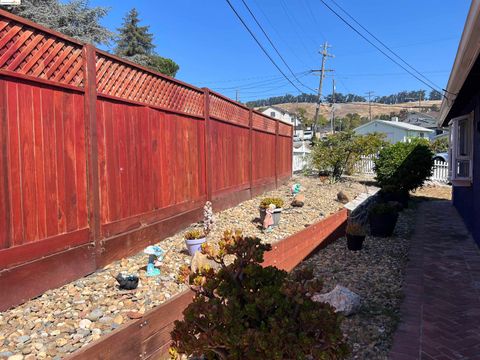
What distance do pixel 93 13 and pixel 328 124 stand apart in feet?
249

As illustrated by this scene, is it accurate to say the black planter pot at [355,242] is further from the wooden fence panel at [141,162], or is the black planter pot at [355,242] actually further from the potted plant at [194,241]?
the wooden fence panel at [141,162]

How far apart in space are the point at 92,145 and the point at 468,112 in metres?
7.36

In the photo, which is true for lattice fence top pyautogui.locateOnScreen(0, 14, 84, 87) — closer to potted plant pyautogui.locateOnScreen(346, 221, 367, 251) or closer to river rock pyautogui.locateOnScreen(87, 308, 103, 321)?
river rock pyautogui.locateOnScreen(87, 308, 103, 321)

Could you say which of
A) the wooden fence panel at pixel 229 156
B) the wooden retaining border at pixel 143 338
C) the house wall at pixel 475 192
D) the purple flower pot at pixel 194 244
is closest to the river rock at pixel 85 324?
the wooden retaining border at pixel 143 338

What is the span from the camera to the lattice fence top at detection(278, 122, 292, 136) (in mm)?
13414

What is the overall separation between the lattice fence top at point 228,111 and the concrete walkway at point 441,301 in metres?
4.31

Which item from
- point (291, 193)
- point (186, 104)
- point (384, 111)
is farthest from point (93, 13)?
point (384, 111)

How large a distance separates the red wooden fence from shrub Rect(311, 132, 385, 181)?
8.14m

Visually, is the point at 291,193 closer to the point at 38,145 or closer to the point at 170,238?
the point at 170,238

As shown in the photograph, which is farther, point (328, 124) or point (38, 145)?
point (328, 124)

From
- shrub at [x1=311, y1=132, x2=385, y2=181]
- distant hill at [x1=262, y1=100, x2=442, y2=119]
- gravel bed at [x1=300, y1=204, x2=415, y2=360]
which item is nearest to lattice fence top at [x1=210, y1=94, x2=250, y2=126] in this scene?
gravel bed at [x1=300, y1=204, x2=415, y2=360]

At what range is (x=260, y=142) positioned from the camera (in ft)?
36.3

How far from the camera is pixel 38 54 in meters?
3.51

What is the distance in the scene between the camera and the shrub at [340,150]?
1362cm
